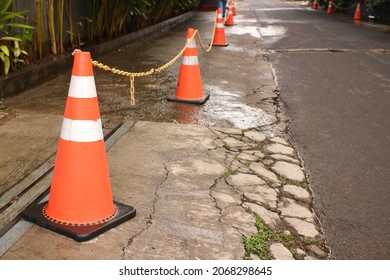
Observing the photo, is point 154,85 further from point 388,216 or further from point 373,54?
point 373,54

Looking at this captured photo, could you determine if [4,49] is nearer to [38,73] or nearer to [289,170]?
[38,73]

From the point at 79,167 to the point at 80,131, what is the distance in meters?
0.19

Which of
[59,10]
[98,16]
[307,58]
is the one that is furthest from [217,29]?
[59,10]

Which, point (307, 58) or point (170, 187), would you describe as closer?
point (170, 187)

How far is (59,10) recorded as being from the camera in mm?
6082

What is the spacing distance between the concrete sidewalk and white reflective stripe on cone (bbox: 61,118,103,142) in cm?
51

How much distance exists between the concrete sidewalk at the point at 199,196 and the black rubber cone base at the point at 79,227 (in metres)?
0.03

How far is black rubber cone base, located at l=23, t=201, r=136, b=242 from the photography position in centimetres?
223

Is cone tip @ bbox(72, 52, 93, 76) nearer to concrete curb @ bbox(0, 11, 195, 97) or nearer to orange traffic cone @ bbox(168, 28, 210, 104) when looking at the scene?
orange traffic cone @ bbox(168, 28, 210, 104)

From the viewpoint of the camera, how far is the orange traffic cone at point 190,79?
15.9ft

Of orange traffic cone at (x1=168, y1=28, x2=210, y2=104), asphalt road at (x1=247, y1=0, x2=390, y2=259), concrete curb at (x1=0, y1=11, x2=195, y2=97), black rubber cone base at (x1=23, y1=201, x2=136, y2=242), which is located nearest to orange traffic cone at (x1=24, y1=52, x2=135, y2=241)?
black rubber cone base at (x1=23, y1=201, x2=136, y2=242)
